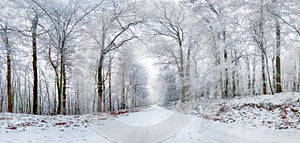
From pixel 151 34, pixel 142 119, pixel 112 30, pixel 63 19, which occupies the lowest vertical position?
pixel 142 119

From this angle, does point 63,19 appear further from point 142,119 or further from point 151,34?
point 151,34

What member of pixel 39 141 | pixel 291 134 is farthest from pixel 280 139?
pixel 39 141

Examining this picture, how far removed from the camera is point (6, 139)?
5.52 meters

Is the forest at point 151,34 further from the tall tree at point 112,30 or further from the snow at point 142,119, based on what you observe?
the snow at point 142,119

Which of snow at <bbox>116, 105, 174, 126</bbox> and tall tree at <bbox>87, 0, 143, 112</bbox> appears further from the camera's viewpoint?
tall tree at <bbox>87, 0, 143, 112</bbox>

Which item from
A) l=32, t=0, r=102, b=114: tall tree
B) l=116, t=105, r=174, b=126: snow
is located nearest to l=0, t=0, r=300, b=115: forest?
l=32, t=0, r=102, b=114: tall tree

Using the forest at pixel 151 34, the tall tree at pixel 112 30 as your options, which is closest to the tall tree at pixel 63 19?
the forest at pixel 151 34

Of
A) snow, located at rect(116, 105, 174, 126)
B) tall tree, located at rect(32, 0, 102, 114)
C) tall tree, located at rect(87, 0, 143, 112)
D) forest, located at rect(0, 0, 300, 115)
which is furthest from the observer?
tall tree, located at rect(87, 0, 143, 112)

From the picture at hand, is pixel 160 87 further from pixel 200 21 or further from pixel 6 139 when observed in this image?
pixel 6 139

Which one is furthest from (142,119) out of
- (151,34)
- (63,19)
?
(151,34)

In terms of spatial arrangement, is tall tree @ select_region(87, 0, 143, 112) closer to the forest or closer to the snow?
the forest

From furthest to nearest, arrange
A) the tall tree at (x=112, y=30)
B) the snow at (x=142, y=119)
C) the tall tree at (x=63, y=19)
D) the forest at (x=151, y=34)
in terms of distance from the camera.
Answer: the tall tree at (x=112, y=30)
the forest at (x=151, y=34)
the tall tree at (x=63, y=19)
the snow at (x=142, y=119)

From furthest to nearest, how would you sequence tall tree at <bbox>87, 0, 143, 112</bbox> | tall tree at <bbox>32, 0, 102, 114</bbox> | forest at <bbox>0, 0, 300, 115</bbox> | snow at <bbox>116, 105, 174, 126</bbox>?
tall tree at <bbox>87, 0, 143, 112</bbox> → forest at <bbox>0, 0, 300, 115</bbox> → tall tree at <bbox>32, 0, 102, 114</bbox> → snow at <bbox>116, 105, 174, 126</bbox>

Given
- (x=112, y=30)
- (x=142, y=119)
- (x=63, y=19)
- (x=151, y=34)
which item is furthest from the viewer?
(x=151, y=34)
